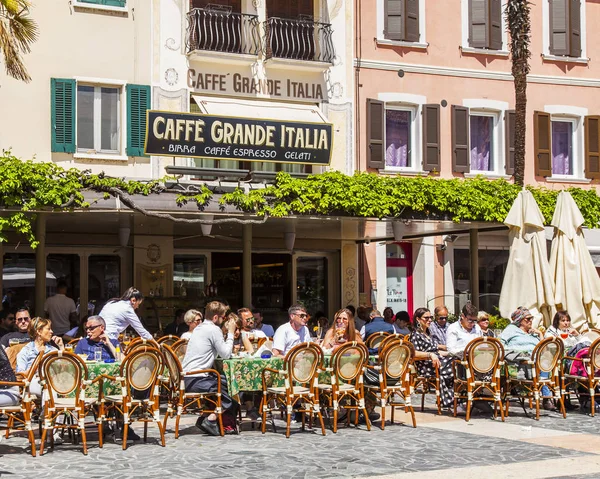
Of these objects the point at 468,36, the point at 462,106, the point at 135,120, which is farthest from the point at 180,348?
the point at 468,36

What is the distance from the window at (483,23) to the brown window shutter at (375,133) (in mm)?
3164

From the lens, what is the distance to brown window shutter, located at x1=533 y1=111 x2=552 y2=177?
25438 mm

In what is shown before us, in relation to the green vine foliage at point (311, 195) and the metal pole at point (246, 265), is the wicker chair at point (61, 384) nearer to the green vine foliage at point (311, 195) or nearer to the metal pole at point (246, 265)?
the green vine foliage at point (311, 195)

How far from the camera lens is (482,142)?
25.3 meters

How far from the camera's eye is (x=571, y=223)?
1620 cm

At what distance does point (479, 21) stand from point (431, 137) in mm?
3238

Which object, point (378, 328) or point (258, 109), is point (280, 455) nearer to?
point (378, 328)

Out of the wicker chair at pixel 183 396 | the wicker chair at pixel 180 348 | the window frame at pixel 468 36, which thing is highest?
the window frame at pixel 468 36

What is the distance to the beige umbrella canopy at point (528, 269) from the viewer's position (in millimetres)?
15516

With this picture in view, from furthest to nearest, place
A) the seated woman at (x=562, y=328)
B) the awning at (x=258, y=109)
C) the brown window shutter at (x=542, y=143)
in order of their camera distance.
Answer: the brown window shutter at (x=542, y=143) < the awning at (x=258, y=109) < the seated woman at (x=562, y=328)

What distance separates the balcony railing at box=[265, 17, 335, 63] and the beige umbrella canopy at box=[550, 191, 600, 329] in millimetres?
8293

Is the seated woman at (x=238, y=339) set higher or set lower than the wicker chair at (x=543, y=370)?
higher

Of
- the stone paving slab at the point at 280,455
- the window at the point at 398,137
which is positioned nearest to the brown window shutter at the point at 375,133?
the window at the point at 398,137

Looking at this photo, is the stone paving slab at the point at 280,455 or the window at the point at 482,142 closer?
the stone paving slab at the point at 280,455
